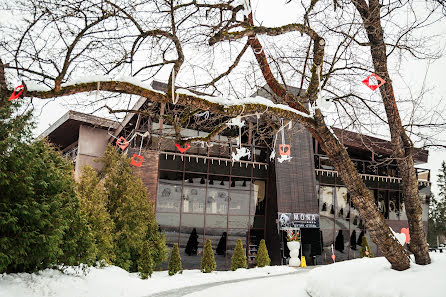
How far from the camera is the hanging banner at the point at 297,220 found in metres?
17.7

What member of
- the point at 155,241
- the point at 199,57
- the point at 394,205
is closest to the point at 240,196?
the point at 155,241

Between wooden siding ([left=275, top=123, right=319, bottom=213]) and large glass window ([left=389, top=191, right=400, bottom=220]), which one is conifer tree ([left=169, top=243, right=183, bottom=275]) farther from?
large glass window ([left=389, top=191, right=400, bottom=220])

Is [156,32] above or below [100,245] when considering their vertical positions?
above

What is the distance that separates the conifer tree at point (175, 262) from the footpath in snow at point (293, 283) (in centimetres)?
71

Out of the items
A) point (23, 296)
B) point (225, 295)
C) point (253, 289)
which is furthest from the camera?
point (253, 289)

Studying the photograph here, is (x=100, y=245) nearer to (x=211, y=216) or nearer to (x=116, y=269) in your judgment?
(x=116, y=269)

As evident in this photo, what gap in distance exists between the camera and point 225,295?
9.03m

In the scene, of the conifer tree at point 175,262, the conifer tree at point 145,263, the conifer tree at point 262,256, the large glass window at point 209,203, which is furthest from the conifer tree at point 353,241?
the conifer tree at point 145,263

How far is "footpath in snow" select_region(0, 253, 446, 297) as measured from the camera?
520 cm

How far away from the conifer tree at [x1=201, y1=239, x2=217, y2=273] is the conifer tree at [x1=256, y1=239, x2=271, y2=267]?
2270mm

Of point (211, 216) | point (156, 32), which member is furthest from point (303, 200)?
point (156, 32)

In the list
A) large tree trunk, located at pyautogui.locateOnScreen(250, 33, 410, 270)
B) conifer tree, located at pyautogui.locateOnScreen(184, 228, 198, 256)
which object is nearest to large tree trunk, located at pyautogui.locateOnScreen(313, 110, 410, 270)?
large tree trunk, located at pyautogui.locateOnScreen(250, 33, 410, 270)

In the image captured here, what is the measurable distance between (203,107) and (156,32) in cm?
127

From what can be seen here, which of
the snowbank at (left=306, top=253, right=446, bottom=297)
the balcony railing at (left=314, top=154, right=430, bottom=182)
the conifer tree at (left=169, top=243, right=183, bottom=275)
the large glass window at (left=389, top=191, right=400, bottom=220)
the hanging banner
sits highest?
the balcony railing at (left=314, top=154, right=430, bottom=182)
